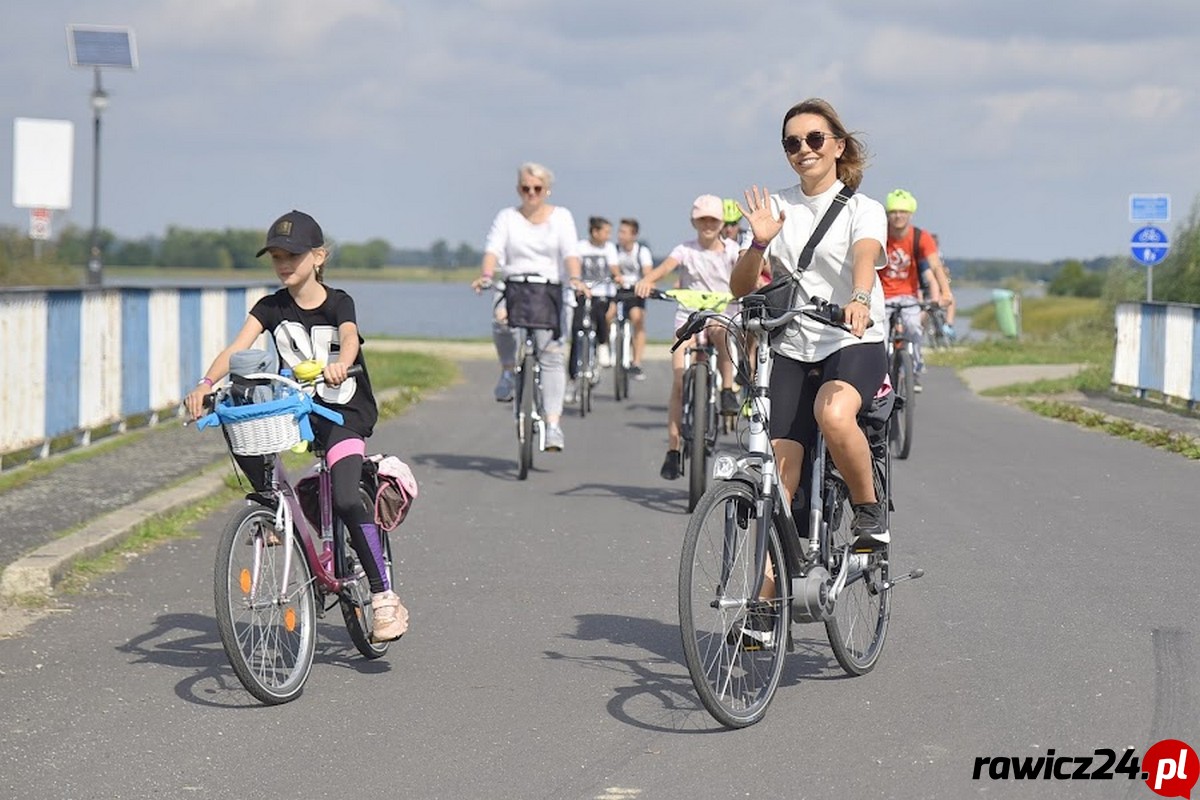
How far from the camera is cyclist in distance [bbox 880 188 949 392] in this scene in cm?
1419

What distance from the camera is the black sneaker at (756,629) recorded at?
593 centimetres

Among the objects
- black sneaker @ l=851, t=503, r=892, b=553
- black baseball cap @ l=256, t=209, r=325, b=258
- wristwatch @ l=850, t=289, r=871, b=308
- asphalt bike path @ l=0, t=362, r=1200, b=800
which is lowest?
asphalt bike path @ l=0, t=362, r=1200, b=800

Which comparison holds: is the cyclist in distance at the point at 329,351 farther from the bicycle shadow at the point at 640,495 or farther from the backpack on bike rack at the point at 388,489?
the bicycle shadow at the point at 640,495

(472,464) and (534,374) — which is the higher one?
(534,374)

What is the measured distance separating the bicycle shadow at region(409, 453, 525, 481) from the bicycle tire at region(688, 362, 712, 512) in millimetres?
2396

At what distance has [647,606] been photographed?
8000 millimetres

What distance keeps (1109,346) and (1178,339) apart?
1508cm

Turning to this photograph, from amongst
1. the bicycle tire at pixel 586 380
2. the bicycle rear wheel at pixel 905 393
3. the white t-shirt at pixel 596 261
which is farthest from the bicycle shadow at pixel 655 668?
the white t-shirt at pixel 596 261

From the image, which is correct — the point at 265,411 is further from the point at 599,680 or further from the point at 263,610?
the point at 599,680

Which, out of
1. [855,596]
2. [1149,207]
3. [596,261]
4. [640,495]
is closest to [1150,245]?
[1149,207]

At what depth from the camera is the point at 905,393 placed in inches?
546

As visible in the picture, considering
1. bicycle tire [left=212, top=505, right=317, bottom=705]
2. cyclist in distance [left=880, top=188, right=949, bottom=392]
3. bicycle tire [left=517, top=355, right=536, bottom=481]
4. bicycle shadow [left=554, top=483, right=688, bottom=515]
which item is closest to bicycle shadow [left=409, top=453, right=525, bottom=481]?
bicycle tire [left=517, top=355, right=536, bottom=481]

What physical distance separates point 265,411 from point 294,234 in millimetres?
833

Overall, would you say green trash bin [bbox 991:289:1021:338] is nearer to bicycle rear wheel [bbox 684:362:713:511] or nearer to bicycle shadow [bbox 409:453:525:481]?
bicycle shadow [bbox 409:453:525:481]
